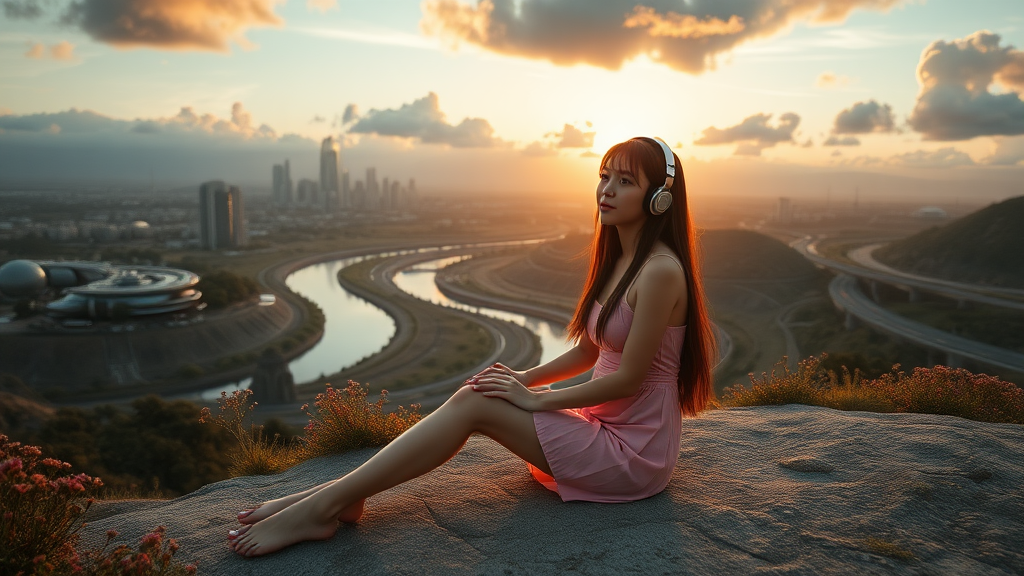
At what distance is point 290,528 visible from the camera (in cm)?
409

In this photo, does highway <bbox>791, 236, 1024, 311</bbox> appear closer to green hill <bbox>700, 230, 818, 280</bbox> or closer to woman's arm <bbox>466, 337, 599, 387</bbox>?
green hill <bbox>700, 230, 818, 280</bbox>

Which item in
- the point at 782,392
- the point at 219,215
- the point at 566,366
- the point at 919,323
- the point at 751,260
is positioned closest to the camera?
the point at 566,366

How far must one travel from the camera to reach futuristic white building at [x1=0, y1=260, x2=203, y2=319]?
4641 cm

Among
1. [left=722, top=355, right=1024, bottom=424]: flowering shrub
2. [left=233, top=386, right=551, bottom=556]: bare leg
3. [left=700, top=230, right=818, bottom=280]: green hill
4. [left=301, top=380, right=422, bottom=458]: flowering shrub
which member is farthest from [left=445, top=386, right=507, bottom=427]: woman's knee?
[left=700, top=230, right=818, bottom=280]: green hill

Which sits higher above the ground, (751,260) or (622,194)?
(622,194)

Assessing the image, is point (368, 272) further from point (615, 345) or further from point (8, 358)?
point (615, 345)

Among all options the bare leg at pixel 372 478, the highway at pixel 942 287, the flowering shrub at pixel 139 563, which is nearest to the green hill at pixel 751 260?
the highway at pixel 942 287

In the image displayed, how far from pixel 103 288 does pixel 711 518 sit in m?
54.3

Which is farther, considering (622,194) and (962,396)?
(962,396)

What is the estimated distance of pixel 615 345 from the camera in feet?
14.9

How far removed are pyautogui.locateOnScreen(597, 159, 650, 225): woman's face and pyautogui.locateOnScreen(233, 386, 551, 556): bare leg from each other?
1613mm

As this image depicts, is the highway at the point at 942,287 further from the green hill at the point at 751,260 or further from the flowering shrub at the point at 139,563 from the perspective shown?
the flowering shrub at the point at 139,563

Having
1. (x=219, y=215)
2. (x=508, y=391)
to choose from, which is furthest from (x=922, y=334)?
(x=219, y=215)

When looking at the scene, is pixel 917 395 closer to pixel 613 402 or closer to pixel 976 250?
pixel 613 402
